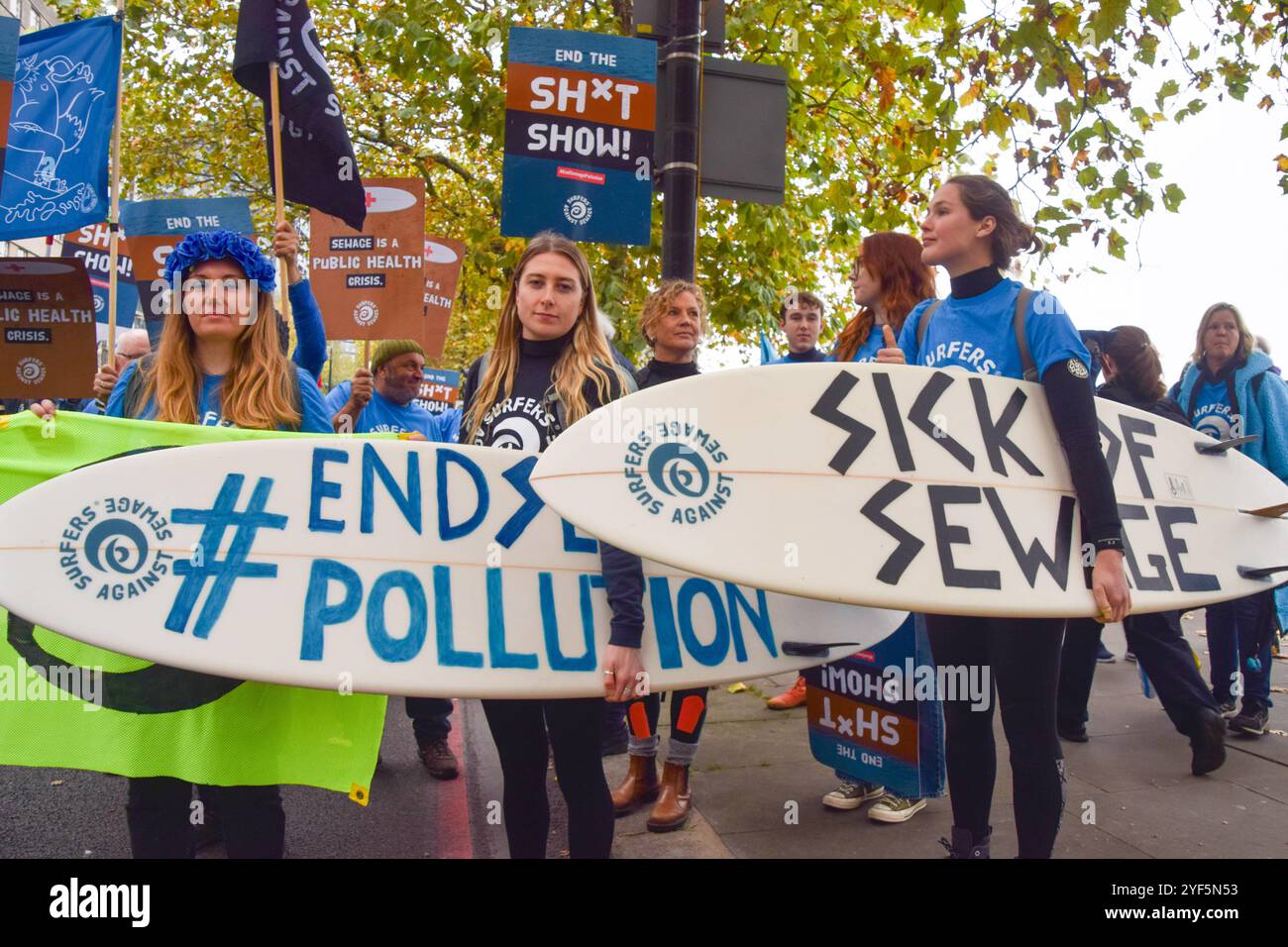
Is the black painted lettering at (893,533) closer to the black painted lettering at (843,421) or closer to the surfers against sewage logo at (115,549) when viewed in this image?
the black painted lettering at (843,421)

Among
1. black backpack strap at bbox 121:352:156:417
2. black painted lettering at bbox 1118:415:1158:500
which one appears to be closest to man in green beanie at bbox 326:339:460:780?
black backpack strap at bbox 121:352:156:417

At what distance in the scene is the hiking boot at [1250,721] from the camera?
15.7 ft

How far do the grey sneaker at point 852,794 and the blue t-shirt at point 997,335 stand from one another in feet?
5.96

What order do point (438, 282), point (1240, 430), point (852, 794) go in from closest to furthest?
point (852, 794), point (1240, 430), point (438, 282)

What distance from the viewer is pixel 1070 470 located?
2.69 m

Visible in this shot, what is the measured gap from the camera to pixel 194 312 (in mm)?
2795

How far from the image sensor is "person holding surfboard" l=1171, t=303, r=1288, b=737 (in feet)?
15.8

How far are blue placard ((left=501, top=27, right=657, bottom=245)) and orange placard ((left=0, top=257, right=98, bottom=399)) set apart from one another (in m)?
1.96

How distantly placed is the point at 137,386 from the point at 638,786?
2.39 meters

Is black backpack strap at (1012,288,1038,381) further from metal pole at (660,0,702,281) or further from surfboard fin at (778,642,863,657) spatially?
metal pole at (660,0,702,281)

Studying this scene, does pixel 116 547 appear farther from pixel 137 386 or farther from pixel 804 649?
pixel 804 649

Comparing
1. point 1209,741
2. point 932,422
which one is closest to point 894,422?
point 932,422

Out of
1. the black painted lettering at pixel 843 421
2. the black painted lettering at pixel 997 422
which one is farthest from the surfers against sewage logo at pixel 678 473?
the black painted lettering at pixel 997 422

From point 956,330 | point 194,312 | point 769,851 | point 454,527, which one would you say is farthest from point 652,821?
point 194,312
